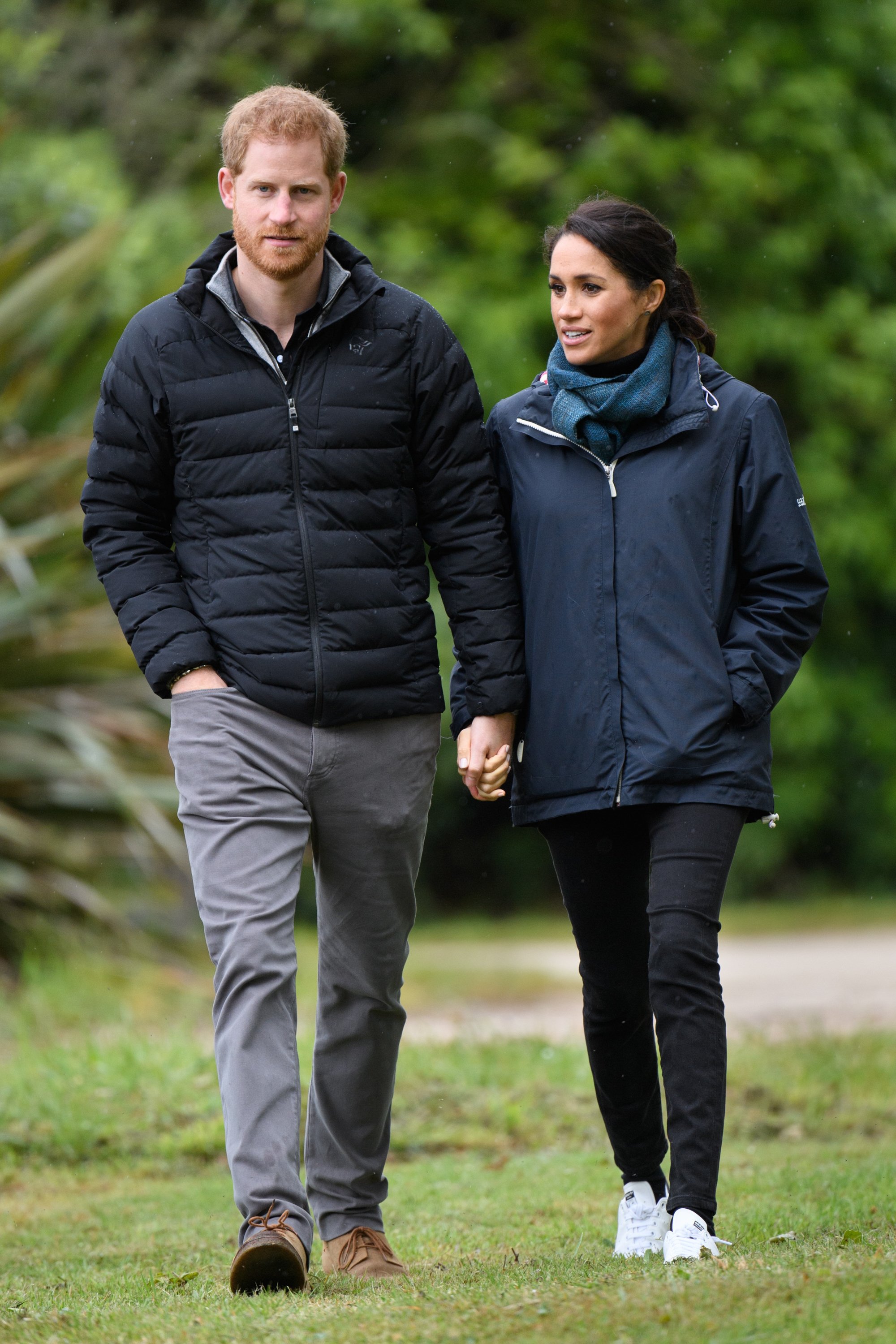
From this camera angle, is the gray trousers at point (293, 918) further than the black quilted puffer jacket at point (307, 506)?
No

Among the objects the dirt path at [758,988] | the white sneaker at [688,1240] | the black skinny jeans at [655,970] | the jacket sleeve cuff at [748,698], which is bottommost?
the dirt path at [758,988]

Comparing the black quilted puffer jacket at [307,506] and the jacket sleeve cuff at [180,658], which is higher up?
the black quilted puffer jacket at [307,506]

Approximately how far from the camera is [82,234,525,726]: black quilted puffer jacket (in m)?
3.63

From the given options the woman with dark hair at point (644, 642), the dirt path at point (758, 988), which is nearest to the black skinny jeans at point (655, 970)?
the woman with dark hair at point (644, 642)

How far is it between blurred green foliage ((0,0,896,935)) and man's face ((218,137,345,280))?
28.9 feet

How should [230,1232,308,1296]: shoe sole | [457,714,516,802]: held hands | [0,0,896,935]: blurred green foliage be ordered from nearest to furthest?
[230,1232,308,1296]: shoe sole, [457,714,516,802]: held hands, [0,0,896,935]: blurred green foliage

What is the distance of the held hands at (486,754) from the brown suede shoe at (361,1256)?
2.96 ft

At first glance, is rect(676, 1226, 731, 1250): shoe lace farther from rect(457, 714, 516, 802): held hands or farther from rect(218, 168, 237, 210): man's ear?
rect(218, 168, 237, 210): man's ear

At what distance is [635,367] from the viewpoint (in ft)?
12.7

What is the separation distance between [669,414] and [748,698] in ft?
1.97

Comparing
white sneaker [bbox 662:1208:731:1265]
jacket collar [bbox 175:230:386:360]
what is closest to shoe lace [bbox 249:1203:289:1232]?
white sneaker [bbox 662:1208:731:1265]

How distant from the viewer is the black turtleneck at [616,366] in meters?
3.87

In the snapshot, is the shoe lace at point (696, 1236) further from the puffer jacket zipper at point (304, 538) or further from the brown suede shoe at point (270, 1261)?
the puffer jacket zipper at point (304, 538)

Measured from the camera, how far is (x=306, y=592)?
3.63 m
